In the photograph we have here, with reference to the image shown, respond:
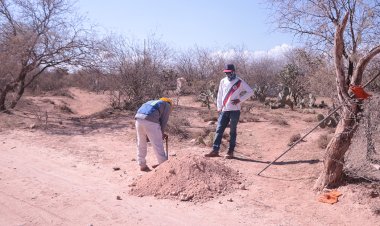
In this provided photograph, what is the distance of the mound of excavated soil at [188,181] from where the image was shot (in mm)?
5133

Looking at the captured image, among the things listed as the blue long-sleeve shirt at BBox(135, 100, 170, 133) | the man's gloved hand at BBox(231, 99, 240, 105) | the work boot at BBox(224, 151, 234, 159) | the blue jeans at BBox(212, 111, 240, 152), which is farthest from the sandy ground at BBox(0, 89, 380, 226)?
the man's gloved hand at BBox(231, 99, 240, 105)

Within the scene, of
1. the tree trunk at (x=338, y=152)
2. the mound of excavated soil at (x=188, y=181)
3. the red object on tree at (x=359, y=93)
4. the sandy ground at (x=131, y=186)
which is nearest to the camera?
the sandy ground at (x=131, y=186)

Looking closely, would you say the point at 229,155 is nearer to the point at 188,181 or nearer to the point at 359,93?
the point at 188,181

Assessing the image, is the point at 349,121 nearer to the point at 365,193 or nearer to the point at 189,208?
the point at 365,193

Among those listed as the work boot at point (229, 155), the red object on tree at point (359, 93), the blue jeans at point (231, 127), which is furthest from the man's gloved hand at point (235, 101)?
the red object on tree at point (359, 93)

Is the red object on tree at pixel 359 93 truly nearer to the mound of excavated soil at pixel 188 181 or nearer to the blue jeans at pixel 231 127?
the mound of excavated soil at pixel 188 181

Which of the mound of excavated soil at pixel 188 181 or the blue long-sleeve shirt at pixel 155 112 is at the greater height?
the blue long-sleeve shirt at pixel 155 112

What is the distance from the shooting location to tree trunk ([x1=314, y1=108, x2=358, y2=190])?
501cm

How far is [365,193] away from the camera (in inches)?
189

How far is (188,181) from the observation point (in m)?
5.32

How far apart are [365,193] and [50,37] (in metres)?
10.3

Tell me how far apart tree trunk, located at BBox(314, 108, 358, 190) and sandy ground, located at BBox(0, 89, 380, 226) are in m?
0.18

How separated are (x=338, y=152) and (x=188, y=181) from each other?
2013mm

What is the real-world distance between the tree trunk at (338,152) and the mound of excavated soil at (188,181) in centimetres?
121
